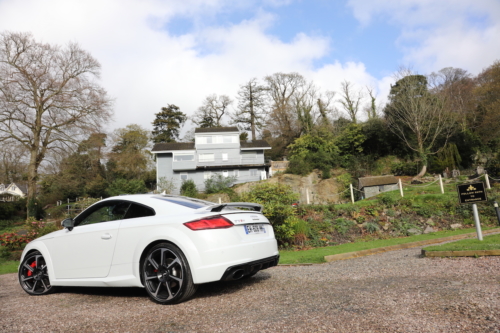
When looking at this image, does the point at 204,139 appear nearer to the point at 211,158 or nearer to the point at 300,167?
the point at 211,158

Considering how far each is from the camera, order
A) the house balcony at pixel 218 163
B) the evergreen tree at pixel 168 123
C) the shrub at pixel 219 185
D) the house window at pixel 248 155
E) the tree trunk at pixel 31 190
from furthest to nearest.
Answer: the evergreen tree at pixel 168 123 → the house window at pixel 248 155 → the house balcony at pixel 218 163 → the shrub at pixel 219 185 → the tree trunk at pixel 31 190

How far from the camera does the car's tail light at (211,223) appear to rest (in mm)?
3777

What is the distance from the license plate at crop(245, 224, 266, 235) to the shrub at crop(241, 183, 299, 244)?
20.2 feet

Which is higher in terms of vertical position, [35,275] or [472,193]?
[472,193]

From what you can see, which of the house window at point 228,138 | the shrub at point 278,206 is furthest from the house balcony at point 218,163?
the shrub at point 278,206

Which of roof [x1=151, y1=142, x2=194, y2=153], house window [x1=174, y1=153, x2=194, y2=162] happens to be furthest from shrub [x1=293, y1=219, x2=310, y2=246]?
roof [x1=151, y1=142, x2=194, y2=153]

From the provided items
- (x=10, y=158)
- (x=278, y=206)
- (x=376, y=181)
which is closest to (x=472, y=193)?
(x=278, y=206)

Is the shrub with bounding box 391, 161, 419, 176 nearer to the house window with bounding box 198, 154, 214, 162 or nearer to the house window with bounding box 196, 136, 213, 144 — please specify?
the house window with bounding box 198, 154, 214, 162

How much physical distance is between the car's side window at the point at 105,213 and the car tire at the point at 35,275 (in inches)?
36.5

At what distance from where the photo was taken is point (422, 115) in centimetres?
2941

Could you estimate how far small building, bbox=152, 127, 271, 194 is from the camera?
1657 inches

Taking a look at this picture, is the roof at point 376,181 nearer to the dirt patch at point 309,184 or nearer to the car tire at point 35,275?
the dirt patch at point 309,184

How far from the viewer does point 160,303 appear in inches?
148

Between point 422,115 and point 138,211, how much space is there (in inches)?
1224
